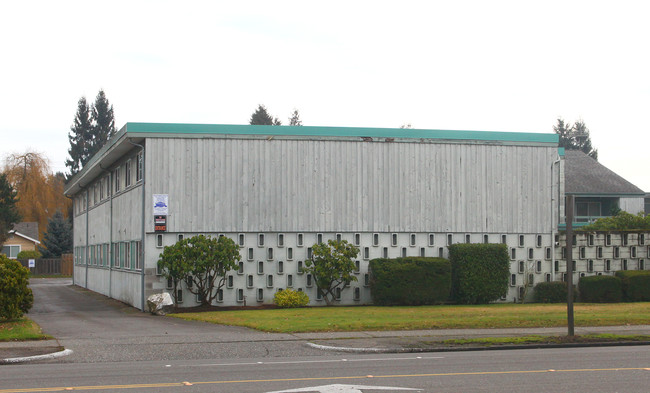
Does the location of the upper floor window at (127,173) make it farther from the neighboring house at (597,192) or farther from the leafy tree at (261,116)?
the leafy tree at (261,116)

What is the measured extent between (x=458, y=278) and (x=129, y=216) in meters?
13.1

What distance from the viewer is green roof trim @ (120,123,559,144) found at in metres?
27.6

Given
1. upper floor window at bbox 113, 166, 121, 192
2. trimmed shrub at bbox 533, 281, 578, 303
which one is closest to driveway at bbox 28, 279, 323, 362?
upper floor window at bbox 113, 166, 121, 192

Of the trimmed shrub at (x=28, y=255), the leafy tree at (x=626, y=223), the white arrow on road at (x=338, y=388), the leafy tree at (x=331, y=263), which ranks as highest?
the leafy tree at (x=626, y=223)

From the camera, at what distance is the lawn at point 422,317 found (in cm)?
2072

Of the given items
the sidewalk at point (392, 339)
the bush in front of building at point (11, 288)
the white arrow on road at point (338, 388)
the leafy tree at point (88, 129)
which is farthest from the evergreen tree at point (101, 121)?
the white arrow on road at point (338, 388)

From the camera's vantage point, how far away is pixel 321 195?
95.2 feet

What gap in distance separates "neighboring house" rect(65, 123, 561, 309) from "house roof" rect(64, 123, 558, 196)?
40 millimetres

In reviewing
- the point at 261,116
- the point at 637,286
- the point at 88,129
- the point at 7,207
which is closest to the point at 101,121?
the point at 88,129

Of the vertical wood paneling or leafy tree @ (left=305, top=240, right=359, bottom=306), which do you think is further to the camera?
the vertical wood paneling

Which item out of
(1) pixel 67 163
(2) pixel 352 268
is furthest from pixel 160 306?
(1) pixel 67 163

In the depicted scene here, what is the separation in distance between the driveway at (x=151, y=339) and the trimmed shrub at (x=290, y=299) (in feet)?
14.9

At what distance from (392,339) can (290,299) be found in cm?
1008

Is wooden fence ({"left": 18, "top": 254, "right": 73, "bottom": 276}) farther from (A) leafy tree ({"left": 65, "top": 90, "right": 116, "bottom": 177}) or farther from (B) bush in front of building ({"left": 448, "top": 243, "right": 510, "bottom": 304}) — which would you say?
(B) bush in front of building ({"left": 448, "top": 243, "right": 510, "bottom": 304})
